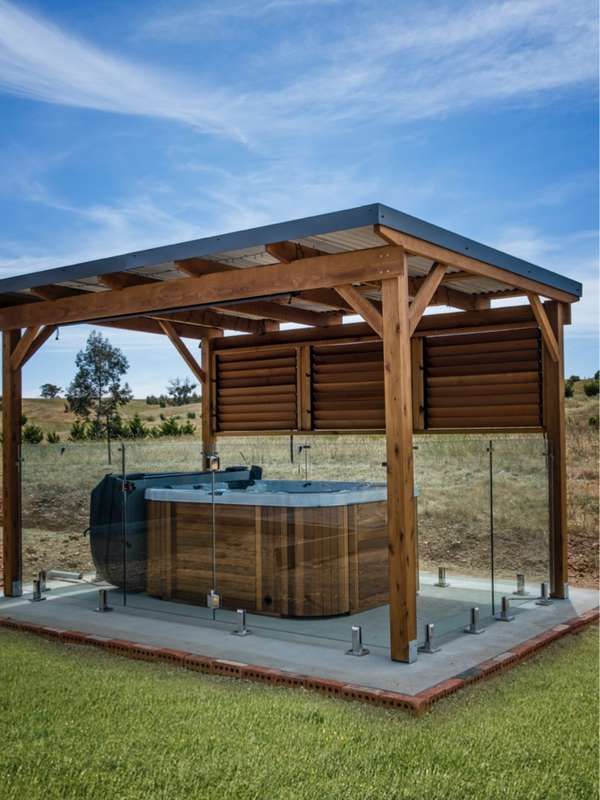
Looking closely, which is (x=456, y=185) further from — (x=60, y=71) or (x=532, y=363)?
(x=60, y=71)

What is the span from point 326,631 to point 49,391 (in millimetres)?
19353

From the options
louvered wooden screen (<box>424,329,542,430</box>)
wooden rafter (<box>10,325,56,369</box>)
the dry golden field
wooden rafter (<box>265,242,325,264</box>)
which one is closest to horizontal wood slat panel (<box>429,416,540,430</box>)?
louvered wooden screen (<box>424,329,542,430</box>)

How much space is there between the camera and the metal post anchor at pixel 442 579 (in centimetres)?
638

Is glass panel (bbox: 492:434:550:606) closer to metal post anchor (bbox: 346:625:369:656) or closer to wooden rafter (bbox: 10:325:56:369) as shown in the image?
metal post anchor (bbox: 346:625:369:656)

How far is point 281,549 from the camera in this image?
627 cm

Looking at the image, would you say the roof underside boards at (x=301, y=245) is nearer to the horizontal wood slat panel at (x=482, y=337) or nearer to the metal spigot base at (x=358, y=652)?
the horizontal wood slat panel at (x=482, y=337)

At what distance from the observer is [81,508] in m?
7.53

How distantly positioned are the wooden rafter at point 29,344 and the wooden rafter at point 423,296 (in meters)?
3.72

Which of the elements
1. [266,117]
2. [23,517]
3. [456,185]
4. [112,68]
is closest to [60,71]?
[112,68]

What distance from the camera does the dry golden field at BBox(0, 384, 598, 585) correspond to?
6406mm

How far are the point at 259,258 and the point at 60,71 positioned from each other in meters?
5.83

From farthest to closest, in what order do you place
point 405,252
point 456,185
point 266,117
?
point 266,117, point 456,185, point 405,252

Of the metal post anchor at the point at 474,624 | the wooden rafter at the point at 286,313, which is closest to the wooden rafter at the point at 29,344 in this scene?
the wooden rafter at the point at 286,313

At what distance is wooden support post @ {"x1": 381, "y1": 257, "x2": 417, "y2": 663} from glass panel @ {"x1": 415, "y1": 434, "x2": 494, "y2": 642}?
82 centimetres
